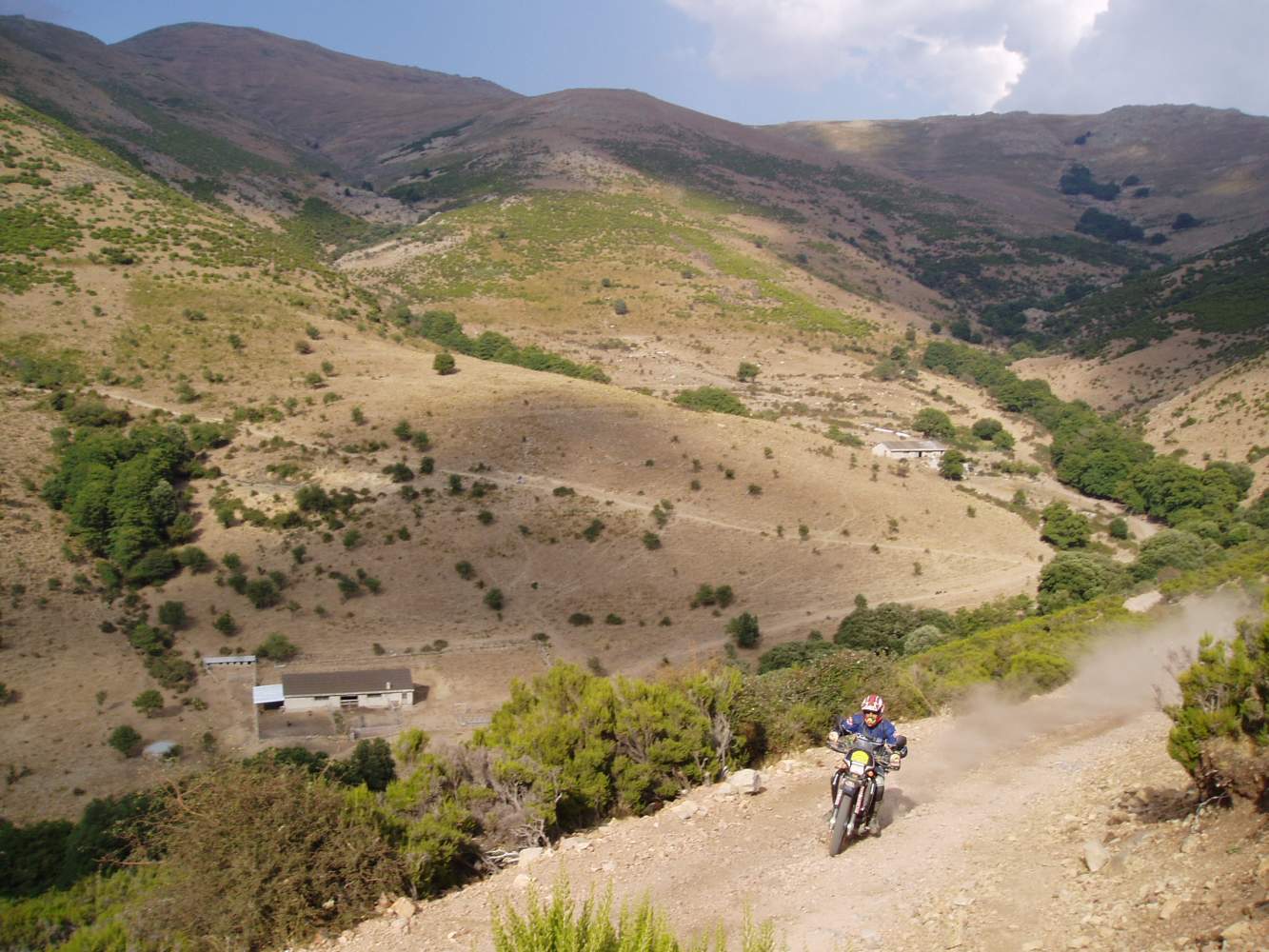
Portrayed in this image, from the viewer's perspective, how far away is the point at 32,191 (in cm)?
5294

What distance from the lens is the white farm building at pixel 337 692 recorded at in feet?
85.2

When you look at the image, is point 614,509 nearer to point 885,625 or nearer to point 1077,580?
point 885,625

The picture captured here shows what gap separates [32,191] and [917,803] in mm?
62643

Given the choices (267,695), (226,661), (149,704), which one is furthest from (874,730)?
(226,661)

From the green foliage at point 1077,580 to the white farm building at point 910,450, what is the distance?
Result: 1678cm

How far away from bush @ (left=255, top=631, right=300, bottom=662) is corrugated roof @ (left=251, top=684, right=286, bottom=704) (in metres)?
2.67

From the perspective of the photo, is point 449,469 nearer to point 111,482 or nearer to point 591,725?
point 111,482

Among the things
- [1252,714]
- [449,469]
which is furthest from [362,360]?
Answer: [1252,714]

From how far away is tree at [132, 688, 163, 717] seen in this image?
25188 mm

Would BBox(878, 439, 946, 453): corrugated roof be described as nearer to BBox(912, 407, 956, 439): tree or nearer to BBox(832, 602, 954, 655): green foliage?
BBox(912, 407, 956, 439): tree

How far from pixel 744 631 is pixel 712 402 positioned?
2599cm

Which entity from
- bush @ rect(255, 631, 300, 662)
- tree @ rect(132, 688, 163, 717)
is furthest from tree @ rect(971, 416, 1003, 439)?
tree @ rect(132, 688, 163, 717)

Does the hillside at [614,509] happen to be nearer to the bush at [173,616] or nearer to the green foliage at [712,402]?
the green foliage at [712,402]

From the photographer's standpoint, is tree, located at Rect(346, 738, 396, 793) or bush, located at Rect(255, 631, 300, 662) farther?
bush, located at Rect(255, 631, 300, 662)
